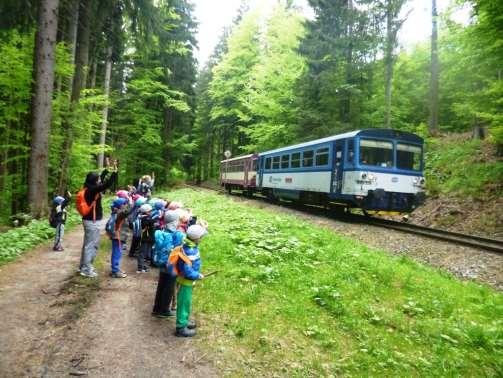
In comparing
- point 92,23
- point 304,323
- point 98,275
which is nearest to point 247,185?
point 92,23

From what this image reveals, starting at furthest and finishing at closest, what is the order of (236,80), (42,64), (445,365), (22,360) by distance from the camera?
(236,80) < (42,64) < (445,365) < (22,360)

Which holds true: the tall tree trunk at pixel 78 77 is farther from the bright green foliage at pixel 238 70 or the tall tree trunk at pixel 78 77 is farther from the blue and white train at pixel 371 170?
the bright green foliage at pixel 238 70

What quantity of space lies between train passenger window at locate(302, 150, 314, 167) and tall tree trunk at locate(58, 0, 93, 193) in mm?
9294

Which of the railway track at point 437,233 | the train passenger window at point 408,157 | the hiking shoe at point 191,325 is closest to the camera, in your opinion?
the hiking shoe at point 191,325

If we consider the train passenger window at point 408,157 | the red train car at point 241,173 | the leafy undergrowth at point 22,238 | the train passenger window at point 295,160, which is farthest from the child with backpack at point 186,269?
the red train car at point 241,173

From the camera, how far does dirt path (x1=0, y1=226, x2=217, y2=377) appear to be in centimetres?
376

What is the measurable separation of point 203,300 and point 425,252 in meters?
6.58

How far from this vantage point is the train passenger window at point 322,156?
14742mm

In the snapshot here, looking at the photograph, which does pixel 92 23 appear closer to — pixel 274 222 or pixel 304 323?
pixel 274 222

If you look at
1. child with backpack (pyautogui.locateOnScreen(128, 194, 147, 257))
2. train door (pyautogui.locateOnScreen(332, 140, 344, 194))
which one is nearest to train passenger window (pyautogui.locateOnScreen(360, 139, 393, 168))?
train door (pyautogui.locateOnScreen(332, 140, 344, 194))

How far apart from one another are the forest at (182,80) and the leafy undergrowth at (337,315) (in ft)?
23.1

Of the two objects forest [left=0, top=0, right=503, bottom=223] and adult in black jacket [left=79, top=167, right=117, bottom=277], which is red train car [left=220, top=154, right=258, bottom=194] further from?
adult in black jacket [left=79, top=167, right=117, bottom=277]

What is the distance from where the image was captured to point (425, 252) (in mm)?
9602

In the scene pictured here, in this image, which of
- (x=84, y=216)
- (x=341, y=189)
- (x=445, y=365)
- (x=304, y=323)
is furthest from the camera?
(x=341, y=189)
